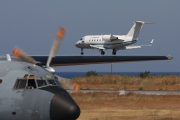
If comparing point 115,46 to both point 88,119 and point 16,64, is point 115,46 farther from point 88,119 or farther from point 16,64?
point 16,64

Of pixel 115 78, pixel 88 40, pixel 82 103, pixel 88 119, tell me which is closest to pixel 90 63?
pixel 88 119

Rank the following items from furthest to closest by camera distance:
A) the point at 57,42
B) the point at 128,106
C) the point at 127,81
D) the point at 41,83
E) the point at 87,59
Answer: the point at 127,81
the point at 128,106
the point at 87,59
the point at 57,42
the point at 41,83

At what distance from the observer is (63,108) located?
672 inches

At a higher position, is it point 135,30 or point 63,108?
point 63,108

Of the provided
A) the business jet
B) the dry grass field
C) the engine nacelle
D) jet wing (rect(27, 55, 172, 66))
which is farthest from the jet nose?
the engine nacelle

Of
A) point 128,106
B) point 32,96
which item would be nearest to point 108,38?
point 128,106

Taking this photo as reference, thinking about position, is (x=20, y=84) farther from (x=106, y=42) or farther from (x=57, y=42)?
(x=106, y=42)

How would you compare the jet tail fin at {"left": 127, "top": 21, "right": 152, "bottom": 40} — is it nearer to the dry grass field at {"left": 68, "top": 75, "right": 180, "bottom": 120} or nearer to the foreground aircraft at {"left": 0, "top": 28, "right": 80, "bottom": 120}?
the dry grass field at {"left": 68, "top": 75, "right": 180, "bottom": 120}

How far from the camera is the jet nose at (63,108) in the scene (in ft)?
55.7

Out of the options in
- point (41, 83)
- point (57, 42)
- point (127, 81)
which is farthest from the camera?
point (127, 81)

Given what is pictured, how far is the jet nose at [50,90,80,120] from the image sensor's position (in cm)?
1698

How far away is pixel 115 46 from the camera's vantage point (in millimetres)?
129000

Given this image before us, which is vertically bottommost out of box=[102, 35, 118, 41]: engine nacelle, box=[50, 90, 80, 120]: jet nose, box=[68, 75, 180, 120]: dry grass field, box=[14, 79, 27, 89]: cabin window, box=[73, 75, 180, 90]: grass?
box=[73, 75, 180, 90]: grass

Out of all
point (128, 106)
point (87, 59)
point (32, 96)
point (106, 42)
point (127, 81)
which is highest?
point (32, 96)
